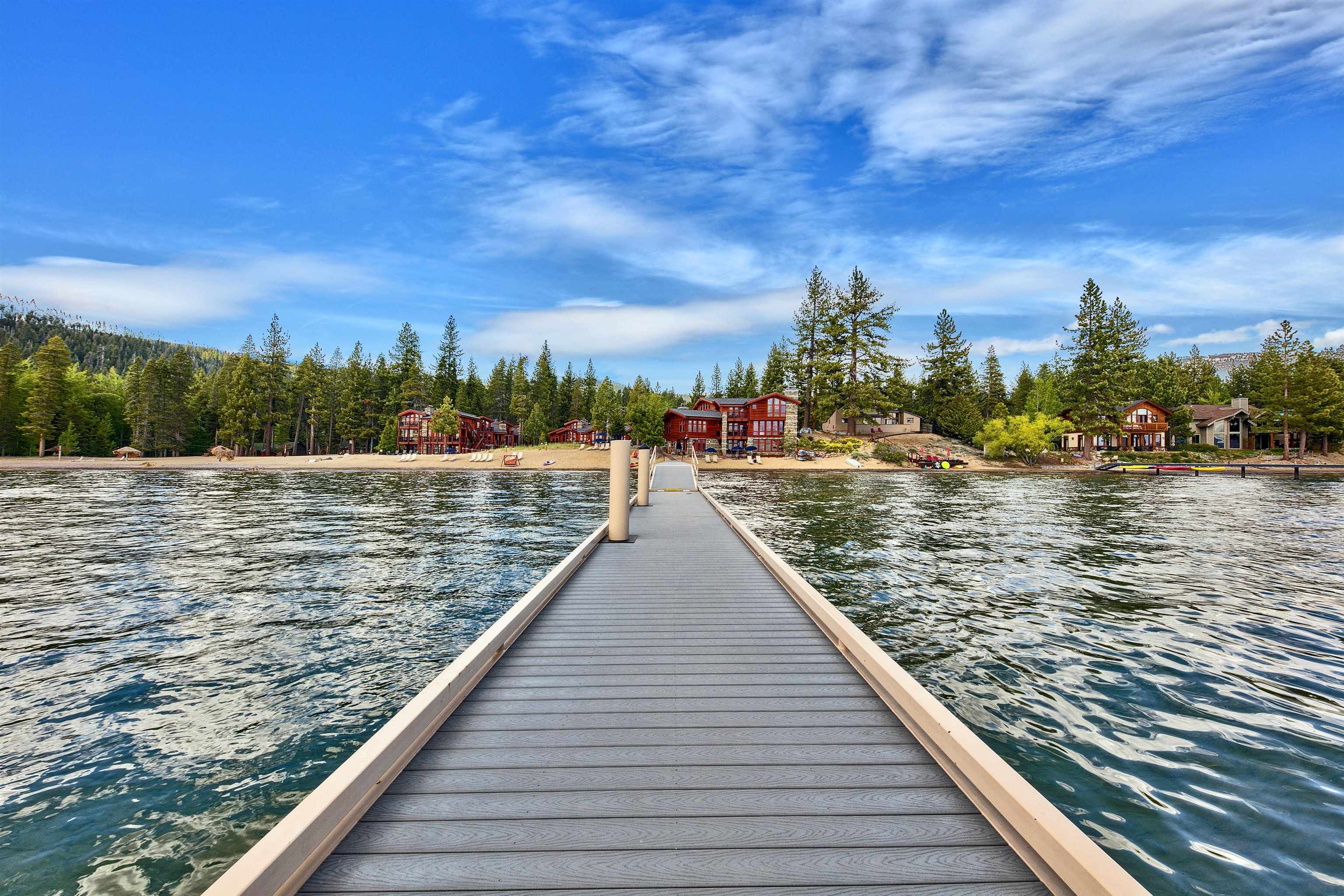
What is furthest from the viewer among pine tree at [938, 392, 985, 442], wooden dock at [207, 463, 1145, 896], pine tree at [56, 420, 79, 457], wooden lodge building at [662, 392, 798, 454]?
wooden lodge building at [662, 392, 798, 454]

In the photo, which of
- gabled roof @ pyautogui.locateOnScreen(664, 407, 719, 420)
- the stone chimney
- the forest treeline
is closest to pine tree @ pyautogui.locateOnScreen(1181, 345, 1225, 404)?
the forest treeline

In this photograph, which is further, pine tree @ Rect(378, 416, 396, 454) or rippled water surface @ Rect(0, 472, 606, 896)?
pine tree @ Rect(378, 416, 396, 454)

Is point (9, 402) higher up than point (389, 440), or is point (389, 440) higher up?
point (9, 402)

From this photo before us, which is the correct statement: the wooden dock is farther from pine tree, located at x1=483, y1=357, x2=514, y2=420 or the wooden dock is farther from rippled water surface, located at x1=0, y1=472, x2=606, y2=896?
pine tree, located at x1=483, y1=357, x2=514, y2=420

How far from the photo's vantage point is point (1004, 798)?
2512 mm

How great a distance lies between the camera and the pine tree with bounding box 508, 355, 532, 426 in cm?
7750

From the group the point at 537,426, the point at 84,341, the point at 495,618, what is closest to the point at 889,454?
the point at 537,426

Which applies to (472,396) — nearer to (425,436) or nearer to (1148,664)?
(425,436)

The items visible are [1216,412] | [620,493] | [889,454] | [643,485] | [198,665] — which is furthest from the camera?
[1216,412]

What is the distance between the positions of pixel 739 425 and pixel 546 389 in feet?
97.9

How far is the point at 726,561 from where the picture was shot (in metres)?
9.09

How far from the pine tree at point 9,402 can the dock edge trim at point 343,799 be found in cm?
7904

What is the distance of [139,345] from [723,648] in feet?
666

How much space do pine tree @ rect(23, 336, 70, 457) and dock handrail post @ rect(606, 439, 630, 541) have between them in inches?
2802
